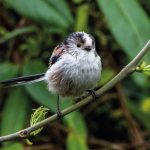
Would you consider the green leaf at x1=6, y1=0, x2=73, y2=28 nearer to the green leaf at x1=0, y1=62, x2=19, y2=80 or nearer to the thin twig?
the green leaf at x1=0, y1=62, x2=19, y2=80

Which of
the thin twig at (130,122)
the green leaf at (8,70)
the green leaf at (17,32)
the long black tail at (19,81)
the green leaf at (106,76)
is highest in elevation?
the green leaf at (17,32)

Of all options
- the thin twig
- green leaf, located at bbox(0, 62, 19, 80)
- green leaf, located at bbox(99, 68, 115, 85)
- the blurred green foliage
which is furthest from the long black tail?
the thin twig

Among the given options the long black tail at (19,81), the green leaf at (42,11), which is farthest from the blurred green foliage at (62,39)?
the long black tail at (19,81)

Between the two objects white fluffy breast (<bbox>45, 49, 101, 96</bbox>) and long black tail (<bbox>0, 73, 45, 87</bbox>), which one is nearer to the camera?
long black tail (<bbox>0, 73, 45, 87</bbox>)

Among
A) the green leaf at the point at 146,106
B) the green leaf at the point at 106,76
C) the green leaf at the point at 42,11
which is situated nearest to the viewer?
the green leaf at the point at 42,11

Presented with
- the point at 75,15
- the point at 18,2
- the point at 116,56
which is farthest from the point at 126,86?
the point at 18,2

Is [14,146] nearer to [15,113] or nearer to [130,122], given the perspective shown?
[15,113]

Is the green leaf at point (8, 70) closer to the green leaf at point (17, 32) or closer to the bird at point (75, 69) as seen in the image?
the green leaf at point (17, 32)
